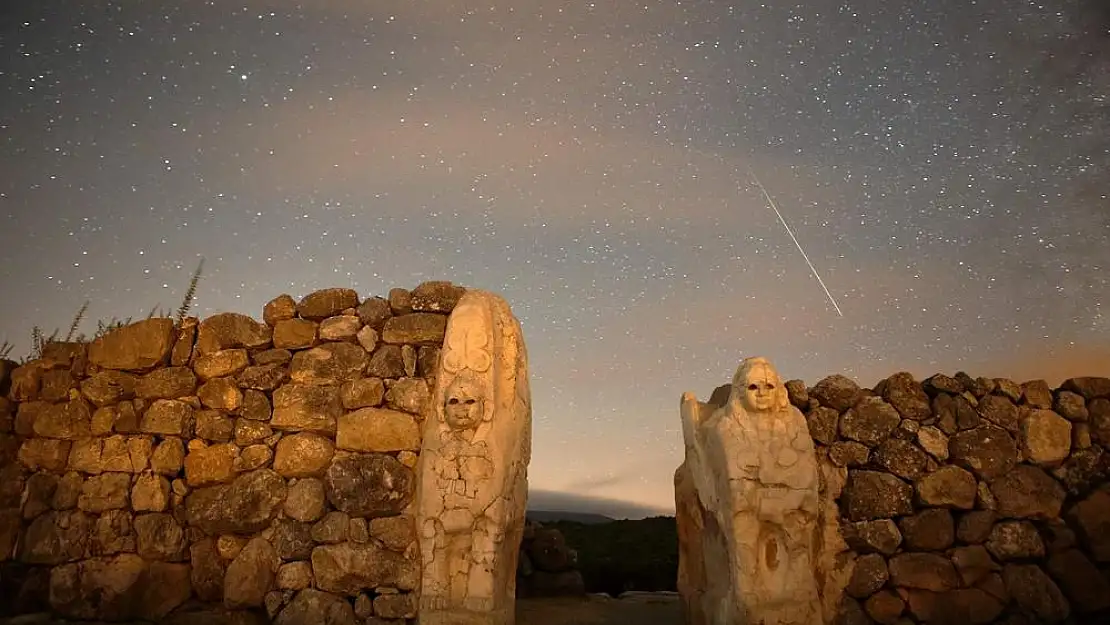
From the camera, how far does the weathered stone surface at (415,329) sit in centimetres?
694

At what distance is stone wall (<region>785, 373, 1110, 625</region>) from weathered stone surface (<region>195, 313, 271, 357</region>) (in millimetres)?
4604

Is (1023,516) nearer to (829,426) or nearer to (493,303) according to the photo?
(829,426)

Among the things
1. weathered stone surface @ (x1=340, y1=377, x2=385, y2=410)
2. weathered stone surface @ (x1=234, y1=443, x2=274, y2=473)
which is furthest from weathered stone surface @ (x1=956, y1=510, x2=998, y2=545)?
weathered stone surface @ (x1=234, y1=443, x2=274, y2=473)

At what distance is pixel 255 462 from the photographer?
21.9ft

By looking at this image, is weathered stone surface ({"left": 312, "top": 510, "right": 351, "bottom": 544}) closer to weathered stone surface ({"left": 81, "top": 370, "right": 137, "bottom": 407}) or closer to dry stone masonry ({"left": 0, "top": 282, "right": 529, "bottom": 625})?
dry stone masonry ({"left": 0, "top": 282, "right": 529, "bottom": 625})

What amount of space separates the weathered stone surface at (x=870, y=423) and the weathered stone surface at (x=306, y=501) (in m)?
4.35

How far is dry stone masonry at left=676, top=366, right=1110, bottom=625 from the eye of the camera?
6.52 m

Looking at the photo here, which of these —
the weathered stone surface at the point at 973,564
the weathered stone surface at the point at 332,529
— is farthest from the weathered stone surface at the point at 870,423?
the weathered stone surface at the point at 332,529

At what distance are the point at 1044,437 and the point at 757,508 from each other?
2.78 meters

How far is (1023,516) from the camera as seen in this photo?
6695 millimetres

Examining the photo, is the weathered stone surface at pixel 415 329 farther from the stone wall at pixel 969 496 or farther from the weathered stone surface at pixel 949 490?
the weathered stone surface at pixel 949 490

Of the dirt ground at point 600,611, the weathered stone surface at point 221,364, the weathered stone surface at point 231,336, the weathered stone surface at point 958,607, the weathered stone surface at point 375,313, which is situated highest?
the weathered stone surface at point 375,313

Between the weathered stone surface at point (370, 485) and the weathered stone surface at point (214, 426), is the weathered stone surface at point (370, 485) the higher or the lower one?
the lower one

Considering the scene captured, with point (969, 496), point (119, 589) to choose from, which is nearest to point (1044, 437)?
point (969, 496)
